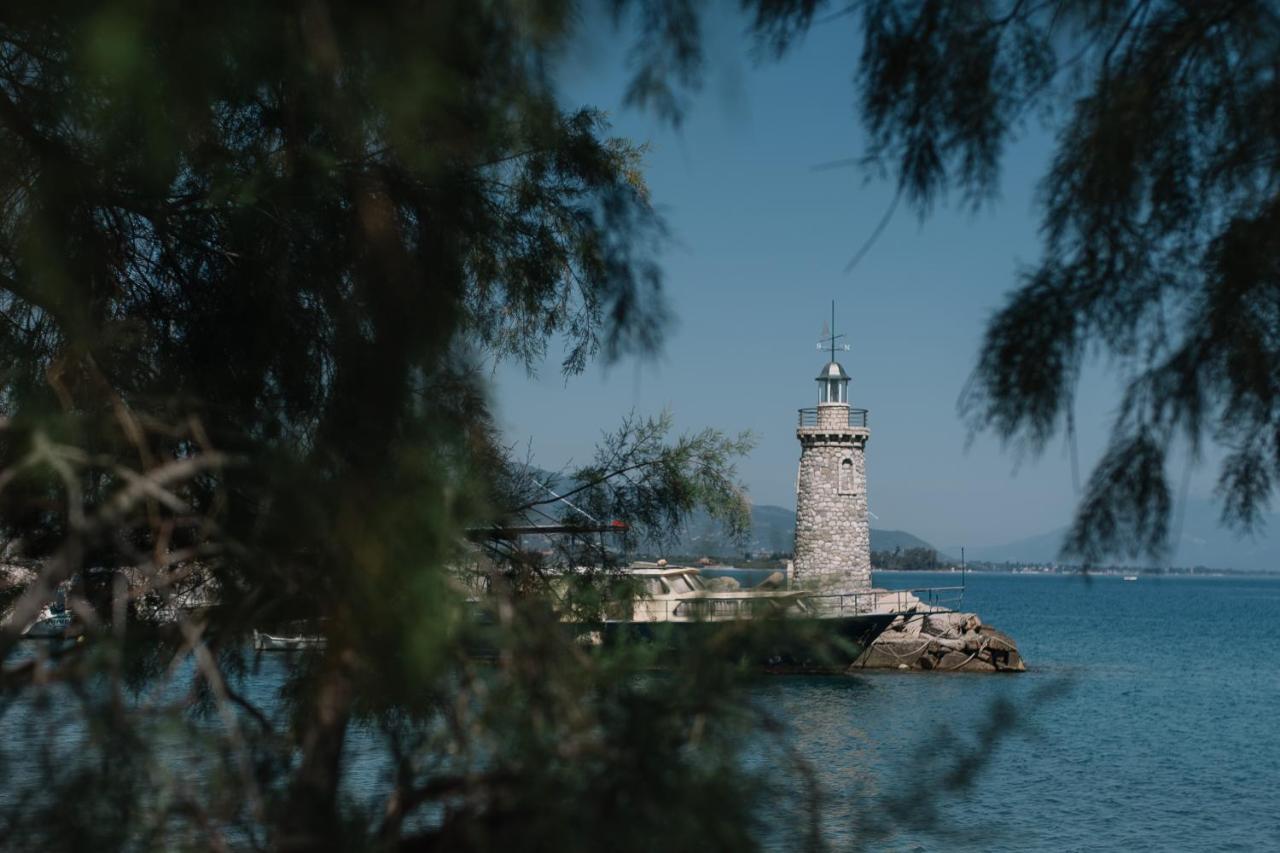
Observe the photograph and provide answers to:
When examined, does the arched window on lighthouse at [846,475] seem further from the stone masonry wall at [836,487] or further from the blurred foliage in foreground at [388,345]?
the blurred foliage in foreground at [388,345]

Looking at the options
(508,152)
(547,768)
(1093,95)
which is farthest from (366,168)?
(547,768)

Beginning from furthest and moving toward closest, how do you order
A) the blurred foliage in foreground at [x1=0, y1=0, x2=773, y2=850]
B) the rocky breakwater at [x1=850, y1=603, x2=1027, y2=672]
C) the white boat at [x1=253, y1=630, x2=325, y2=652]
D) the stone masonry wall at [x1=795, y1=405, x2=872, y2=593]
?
1. the stone masonry wall at [x1=795, y1=405, x2=872, y2=593]
2. the rocky breakwater at [x1=850, y1=603, x2=1027, y2=672]
3. the white boat at [x1=253, y1=630, x2=325, y2=652]
4. the blurred foliage in foreground at [x1=0, y1=0, x2=773, y2=850]

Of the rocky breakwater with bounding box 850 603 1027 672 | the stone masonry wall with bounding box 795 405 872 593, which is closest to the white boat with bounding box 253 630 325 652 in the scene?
the rocky breakwater with bounding box 850 603 1027 672

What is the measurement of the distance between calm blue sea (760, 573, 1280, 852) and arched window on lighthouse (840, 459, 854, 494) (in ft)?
14.5

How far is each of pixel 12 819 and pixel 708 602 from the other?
1.13m

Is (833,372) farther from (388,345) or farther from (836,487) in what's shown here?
(388,345)

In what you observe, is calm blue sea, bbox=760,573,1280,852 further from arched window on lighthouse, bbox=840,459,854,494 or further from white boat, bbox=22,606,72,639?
arched window on lighthouse, bbox=840,459,854,494

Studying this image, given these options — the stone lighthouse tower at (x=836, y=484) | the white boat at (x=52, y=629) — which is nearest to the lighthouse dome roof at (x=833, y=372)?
the stone lighthouse tower at (x=836, y=484)

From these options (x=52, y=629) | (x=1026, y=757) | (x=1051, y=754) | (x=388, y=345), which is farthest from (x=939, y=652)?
(x=388, y=345)

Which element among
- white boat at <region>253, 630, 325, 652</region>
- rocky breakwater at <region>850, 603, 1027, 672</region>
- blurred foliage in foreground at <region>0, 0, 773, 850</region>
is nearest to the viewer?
blurred foliage in foreground at <region>0, 0, 773, 850</region>

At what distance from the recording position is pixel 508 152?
3637mm

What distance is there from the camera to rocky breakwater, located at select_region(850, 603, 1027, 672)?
95.7 feet

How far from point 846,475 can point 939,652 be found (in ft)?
14.6

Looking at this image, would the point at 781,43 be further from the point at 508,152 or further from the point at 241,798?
the point at 241,798
